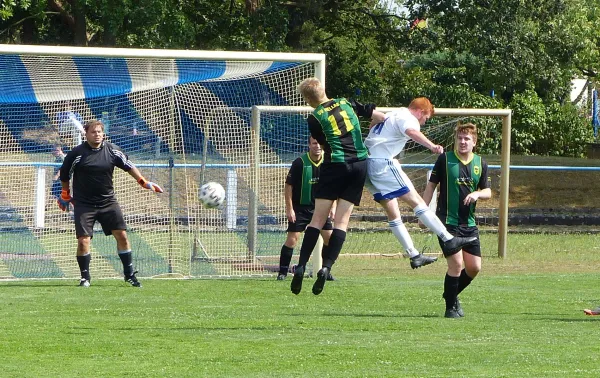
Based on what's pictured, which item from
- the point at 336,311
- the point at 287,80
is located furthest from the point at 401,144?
the point at 287,80

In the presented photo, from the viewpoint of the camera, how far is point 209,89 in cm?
1612

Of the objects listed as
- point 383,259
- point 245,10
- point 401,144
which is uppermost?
point 245,10

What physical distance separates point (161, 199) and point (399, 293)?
205 inches

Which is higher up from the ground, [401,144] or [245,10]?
[245,10]

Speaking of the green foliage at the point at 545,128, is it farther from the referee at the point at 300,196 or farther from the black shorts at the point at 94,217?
the black shorts at the point at 94,217

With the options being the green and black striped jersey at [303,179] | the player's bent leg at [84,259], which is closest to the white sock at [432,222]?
the green and black striped jersey at [303,179]

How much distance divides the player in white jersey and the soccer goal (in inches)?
172

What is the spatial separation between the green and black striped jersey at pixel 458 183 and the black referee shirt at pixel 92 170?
173 inches

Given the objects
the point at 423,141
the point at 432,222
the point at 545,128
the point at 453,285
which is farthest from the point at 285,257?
the point at 545,128

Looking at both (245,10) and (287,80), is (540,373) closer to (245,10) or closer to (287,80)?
(287,80)

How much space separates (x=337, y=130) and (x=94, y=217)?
15.5ft

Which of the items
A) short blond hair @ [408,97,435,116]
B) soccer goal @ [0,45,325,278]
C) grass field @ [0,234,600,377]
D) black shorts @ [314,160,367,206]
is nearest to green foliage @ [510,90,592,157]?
soccer goal @ [0,45,325,278]

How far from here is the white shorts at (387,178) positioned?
10070 millimetres

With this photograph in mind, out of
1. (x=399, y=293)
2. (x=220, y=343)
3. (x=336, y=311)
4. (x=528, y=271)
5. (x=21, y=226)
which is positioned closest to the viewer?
(x=220, y=343)
